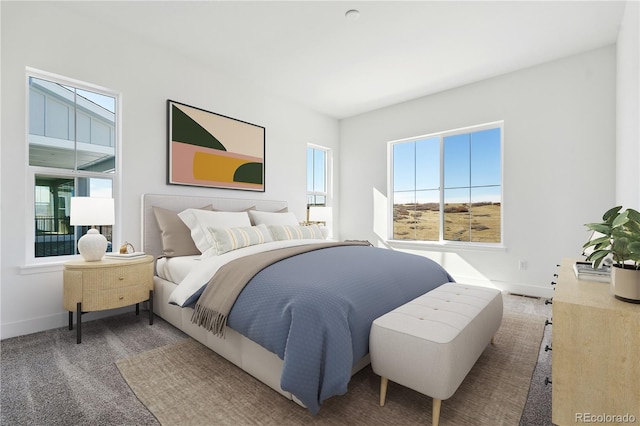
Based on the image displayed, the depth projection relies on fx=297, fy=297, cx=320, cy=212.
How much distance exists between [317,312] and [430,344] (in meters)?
0.53

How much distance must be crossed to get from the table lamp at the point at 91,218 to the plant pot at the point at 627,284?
314 cm

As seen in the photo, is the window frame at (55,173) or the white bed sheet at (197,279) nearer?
the white bed sheet at (197,279)

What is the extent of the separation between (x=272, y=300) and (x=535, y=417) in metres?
1.40

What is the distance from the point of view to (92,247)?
2389 mm

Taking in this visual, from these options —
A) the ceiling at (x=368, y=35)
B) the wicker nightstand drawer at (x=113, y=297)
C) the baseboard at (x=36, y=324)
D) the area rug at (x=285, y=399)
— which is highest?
the ceiling at (x=368, y=35)

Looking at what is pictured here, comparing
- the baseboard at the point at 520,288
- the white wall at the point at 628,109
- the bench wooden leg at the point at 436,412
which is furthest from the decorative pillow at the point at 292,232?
the white wall at the point at 628,109

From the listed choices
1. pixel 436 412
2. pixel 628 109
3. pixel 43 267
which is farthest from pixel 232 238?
pixel 628 109

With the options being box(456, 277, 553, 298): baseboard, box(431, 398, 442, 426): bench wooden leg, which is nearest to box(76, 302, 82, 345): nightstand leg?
box(431, 398, 442, 426): bench wooden leg

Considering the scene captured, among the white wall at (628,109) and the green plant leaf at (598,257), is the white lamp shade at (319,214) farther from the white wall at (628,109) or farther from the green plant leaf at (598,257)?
the green plant leaf at (598,257)

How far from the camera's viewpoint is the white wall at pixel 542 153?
3135 millimetres

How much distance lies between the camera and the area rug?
1419 millimetres

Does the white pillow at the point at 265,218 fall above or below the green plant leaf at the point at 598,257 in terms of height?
above

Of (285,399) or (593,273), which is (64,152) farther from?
(593,273)

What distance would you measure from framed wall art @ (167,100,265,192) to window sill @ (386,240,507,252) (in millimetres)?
2307
